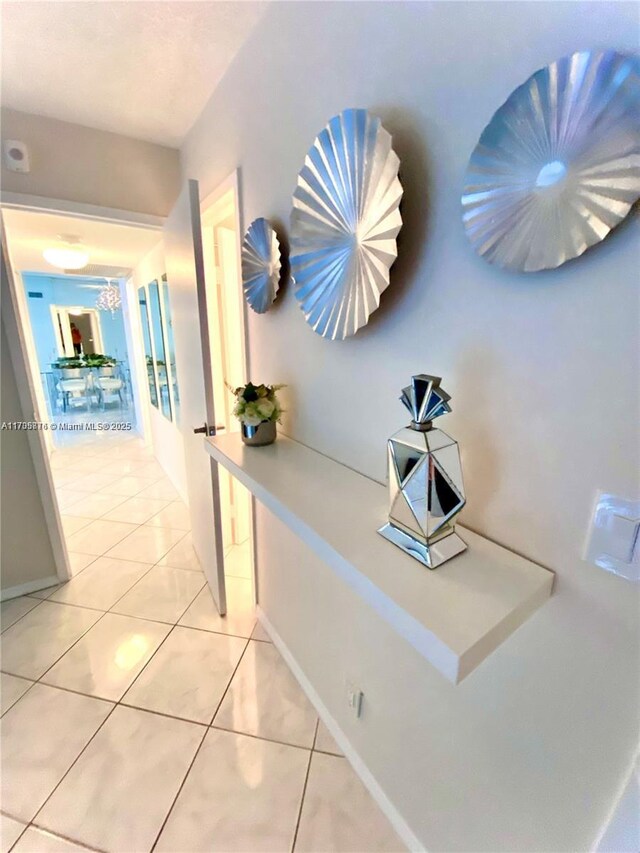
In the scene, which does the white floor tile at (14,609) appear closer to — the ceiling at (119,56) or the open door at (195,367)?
the open door at (195,367)

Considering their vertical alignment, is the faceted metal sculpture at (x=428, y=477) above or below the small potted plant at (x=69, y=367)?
above

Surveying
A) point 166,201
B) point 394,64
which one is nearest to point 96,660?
point 394,64

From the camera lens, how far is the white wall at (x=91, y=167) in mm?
1789

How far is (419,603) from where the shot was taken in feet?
1.81

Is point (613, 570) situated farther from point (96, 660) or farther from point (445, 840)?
point (96, 660)

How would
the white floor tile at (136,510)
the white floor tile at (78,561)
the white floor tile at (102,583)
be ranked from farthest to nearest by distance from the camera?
the white floor tile at (136,510) < the white floor tile at (78,561) < the white floor tile at (102,583)

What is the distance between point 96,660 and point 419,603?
69.2 inches

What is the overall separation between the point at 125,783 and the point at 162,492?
241 centimetres

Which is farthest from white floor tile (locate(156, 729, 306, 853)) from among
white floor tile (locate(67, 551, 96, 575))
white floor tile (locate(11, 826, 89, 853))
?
white floor tile (locate(67, 551, 96, 575))

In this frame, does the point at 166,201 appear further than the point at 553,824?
Yes

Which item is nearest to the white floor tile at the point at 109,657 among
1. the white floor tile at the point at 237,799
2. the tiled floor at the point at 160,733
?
the tiled floor at the point at 160,733

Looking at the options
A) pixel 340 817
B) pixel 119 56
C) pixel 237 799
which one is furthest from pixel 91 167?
pixel 340 817

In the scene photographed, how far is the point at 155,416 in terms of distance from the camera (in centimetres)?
417

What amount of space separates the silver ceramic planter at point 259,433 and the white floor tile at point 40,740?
3.94 feet
